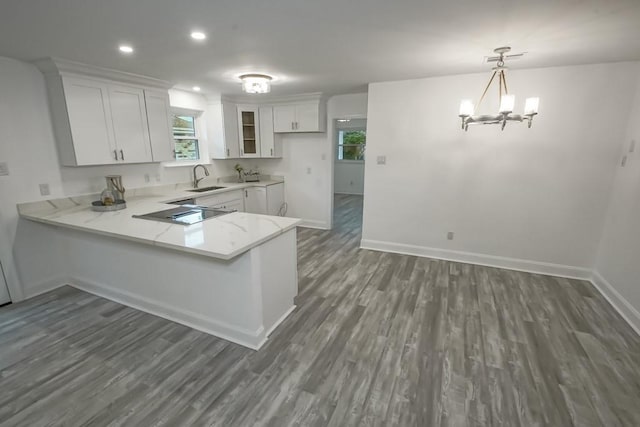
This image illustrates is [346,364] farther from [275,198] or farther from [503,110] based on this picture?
[275,198]

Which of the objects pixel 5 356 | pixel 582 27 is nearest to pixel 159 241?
pixel 5 356

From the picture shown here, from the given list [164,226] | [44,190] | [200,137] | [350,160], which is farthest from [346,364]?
[350,160]

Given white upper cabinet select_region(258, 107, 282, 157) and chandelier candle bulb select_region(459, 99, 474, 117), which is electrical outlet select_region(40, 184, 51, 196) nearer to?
white upper cabinet select_region(258, 107, 282, 157)

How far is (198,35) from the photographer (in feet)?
7.11

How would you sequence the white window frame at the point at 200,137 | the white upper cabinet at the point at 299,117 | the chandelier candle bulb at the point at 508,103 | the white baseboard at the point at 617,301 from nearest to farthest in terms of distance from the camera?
the chandelier candle bulb at the point at 508,103 < the white baseboard at the point at 617,301 < the white window frame at the point at 200,137 < the white upper cabinet at the point at 299,117

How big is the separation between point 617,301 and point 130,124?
17.9ft

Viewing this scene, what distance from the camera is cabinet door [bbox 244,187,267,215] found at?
16.8ft

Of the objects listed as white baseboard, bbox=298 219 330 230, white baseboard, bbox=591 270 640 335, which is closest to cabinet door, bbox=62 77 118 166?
white baseboard, bbox=298 219 330 230

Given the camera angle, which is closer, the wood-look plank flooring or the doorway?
the wood-look plank flooring

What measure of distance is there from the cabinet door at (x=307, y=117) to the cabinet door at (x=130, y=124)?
2.34 m

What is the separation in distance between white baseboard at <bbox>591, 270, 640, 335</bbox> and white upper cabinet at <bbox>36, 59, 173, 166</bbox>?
5.23 m

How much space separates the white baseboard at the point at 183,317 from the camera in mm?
2201

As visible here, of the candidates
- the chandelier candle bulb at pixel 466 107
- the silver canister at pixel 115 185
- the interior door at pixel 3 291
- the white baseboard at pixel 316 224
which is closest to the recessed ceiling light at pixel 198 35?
the silver canister at pixel 115 185

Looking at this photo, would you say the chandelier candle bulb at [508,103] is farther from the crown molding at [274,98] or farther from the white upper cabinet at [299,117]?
the white upper cabinet at [299,117]
